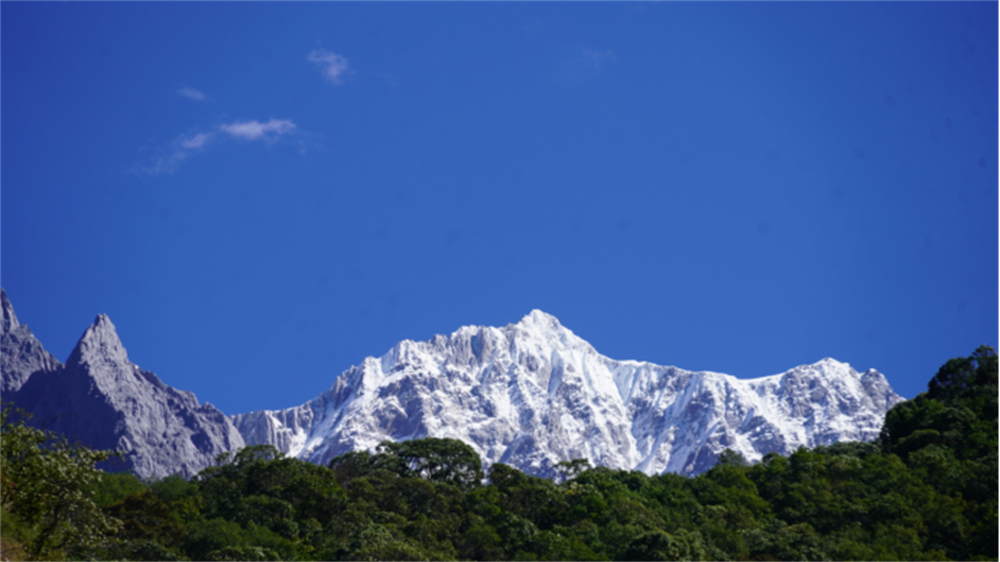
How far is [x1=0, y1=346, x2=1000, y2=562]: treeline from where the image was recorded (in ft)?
230

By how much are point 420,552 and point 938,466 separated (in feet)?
189

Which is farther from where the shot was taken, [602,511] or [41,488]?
[602,511]

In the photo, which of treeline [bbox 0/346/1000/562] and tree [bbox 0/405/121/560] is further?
treeline [bbox 0/346/1000/562]

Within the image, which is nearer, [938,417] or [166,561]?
[166,561]

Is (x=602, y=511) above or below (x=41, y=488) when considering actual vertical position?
above

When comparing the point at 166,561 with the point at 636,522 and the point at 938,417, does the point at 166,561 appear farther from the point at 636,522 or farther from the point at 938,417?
the point at 938,417

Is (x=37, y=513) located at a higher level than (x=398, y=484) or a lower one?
lower

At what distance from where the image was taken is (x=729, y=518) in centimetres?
8906

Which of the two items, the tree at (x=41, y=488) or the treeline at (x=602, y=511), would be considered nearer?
the tree at (x=41, y=488)

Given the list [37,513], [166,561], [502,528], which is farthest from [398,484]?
[37,513]

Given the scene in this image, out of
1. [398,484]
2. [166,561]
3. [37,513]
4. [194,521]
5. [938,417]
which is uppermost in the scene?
[938,417]

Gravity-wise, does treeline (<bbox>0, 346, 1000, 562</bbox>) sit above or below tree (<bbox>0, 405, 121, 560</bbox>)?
above

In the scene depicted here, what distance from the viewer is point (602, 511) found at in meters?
88.2

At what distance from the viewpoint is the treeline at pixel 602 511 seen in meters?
70.1
